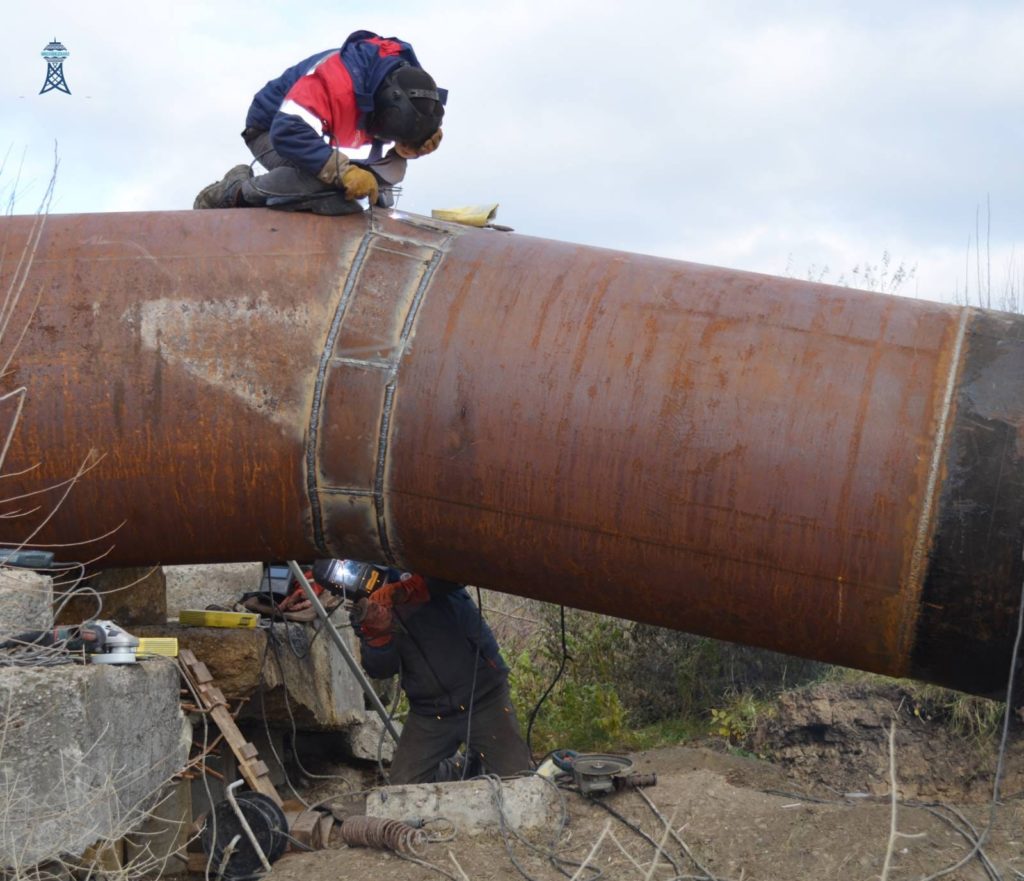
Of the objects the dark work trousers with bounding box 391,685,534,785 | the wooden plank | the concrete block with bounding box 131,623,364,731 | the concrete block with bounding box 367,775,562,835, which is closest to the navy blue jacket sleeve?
the dark work trousers with bounding box 391,685,534,785

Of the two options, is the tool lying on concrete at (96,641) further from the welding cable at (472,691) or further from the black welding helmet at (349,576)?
the welding cable at (472,691)

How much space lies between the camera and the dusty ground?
3555 millimetres

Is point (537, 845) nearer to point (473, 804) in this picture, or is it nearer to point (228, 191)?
point (473, 804)

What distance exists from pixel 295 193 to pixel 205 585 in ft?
9.45

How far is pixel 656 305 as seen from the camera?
3406mm

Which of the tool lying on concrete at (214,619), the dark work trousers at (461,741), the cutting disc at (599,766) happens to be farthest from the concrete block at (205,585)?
the cutting disc at (599,766)

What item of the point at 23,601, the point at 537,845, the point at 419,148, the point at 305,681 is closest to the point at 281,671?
the point at 305,681

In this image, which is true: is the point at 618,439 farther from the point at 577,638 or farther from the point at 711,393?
the point at 577,638

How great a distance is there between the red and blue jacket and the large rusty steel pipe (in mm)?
232

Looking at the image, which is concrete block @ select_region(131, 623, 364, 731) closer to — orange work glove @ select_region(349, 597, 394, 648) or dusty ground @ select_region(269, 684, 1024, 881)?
orange work glove @ select_region(349, 597, 394, 648)

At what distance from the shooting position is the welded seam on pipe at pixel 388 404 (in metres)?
3.41

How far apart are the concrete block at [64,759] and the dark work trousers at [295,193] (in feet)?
4.85

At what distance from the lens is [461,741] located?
204 inches

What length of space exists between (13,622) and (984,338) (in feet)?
8.80
